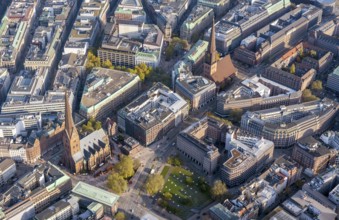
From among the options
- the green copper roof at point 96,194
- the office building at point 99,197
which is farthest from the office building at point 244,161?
the office building at point 99,197

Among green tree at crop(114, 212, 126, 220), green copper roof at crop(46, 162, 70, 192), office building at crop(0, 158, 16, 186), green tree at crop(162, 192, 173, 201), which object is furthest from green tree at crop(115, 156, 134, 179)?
office building at crop(0, 158, 16, 186)

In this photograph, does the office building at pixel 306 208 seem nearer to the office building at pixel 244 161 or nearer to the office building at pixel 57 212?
the office building at pixel 244 161

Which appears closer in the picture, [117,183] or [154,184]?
[154,184]

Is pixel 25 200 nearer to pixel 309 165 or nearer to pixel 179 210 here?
pixel 179 210

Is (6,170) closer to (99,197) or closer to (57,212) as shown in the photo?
(57,212)

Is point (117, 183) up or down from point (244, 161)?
down

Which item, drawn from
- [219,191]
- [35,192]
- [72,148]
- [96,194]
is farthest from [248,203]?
[35,192]
